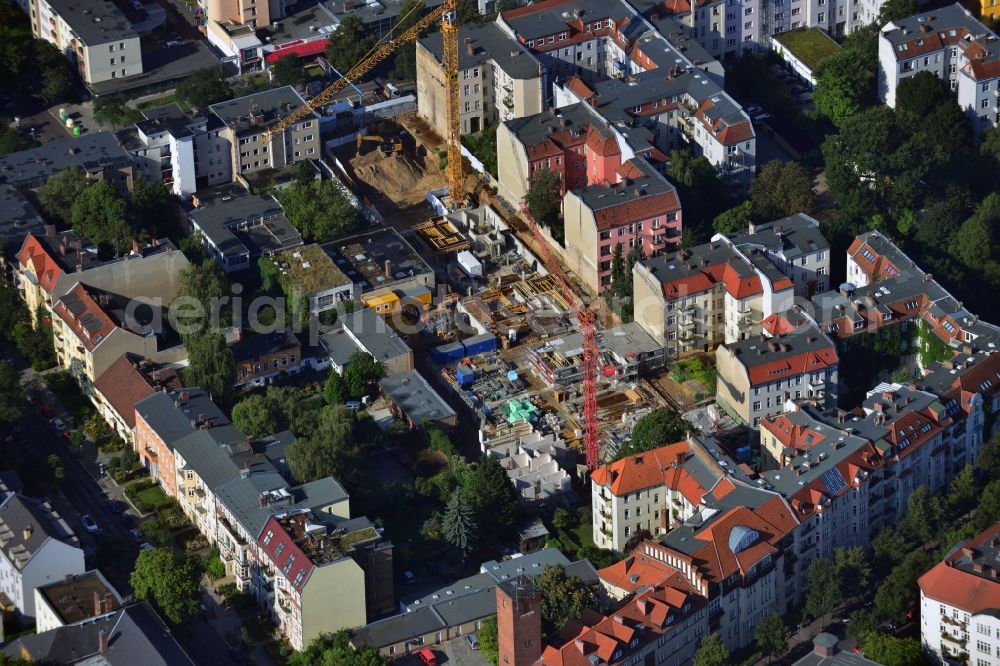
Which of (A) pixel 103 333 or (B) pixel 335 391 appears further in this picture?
(B) pixel 335 391

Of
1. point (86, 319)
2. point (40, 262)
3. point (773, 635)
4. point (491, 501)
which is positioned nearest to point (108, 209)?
point (40, 262)

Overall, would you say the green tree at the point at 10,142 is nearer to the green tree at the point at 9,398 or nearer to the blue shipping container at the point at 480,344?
the green tree at the point at 9,398

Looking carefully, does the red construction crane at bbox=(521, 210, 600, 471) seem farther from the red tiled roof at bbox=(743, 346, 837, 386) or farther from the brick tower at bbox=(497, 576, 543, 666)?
the brick tower at bbox=(497, 576, 543, 666)

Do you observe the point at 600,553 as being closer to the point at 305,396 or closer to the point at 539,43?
the point at 305,396

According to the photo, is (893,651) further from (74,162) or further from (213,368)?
(74,162)

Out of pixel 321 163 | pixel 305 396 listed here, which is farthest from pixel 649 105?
pixel 305 396

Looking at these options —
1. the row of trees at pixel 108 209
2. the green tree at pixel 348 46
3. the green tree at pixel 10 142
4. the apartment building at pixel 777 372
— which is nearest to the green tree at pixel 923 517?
the apartment building at pixel 777 372
